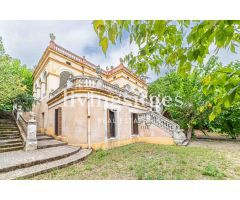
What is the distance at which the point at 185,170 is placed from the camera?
15.1 feet

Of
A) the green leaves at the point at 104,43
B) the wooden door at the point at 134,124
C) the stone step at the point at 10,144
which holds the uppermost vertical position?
the green leaves at the point at 104,43

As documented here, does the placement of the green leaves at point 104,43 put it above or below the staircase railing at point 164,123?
above

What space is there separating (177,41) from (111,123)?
7904mm

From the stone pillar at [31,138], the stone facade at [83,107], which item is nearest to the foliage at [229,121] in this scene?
the stone facade at [83,107]

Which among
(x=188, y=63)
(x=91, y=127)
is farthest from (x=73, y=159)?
(x=188, y=63)

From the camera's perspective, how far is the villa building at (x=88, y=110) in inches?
313

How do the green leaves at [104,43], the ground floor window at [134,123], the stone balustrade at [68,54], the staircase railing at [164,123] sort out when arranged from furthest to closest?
the ground floor window at [134,123] → the stone balustrade at [68,54] → the staircase railing at [164,123] → the green leaves at [104,43]

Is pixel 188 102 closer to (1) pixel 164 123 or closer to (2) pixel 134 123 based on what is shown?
(1) pixel 164 123

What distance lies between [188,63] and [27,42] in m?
5.23

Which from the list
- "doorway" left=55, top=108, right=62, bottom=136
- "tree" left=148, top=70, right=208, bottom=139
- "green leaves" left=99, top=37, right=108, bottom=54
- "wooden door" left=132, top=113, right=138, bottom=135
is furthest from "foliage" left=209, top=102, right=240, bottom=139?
"green leaves" left=99, top=37, right=108, bottom=54

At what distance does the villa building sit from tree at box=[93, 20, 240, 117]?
638cm

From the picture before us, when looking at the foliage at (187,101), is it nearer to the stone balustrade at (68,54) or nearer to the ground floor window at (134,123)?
the ground floor window at (134,123)

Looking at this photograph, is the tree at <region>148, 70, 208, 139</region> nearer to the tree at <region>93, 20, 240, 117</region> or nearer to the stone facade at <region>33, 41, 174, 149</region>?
the stone facade at <region>33, 41, 174, 149</region>

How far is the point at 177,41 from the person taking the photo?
5.82 ft
